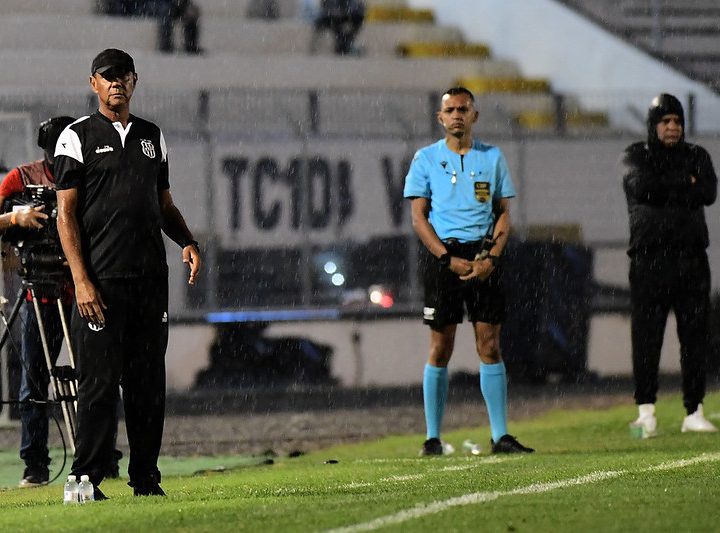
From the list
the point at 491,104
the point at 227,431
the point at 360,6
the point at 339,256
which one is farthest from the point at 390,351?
the point at 360,6

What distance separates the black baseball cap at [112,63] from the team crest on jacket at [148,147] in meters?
0.30

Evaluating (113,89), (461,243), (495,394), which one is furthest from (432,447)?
(113,89)

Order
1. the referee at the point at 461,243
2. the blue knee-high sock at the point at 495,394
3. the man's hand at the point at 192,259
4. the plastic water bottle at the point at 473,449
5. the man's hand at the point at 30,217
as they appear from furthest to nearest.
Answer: the plastic water bottle at the point at 473,449 → the blue knee-high sock at the point at 495,394 → the referee at the point at 461,243 → the man's hand at the point at 30,217 → the man's hand at the point at 192,259

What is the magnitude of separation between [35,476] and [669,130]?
178 inches

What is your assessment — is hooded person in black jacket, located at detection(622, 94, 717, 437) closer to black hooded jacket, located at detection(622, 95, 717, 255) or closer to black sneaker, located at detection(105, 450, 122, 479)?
black hooded jacket, located at detection(622, 95, 717, 255)

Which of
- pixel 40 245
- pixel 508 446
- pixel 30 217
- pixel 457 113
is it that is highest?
pixel 457 113

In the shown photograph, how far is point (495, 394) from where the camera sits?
10.4 m

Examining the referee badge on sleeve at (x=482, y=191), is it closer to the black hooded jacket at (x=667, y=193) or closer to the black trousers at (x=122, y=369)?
the black hooded jacket at (x=667, y=193)

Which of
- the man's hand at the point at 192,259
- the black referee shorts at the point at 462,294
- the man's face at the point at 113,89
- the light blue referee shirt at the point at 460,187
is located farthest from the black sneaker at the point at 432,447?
the man's face at the point at 113,89

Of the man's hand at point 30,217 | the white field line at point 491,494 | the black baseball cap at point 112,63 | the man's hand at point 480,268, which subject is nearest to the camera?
the white field line at point 491,494

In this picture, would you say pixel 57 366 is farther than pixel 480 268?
No

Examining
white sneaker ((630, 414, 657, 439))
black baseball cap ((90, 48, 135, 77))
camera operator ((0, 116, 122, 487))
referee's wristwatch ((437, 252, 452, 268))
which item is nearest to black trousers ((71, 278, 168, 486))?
black baseball cap ((90, 48, 135, 77))

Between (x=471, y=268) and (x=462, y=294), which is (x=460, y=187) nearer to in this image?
(x=471, y=268)

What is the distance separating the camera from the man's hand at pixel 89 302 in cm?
736
